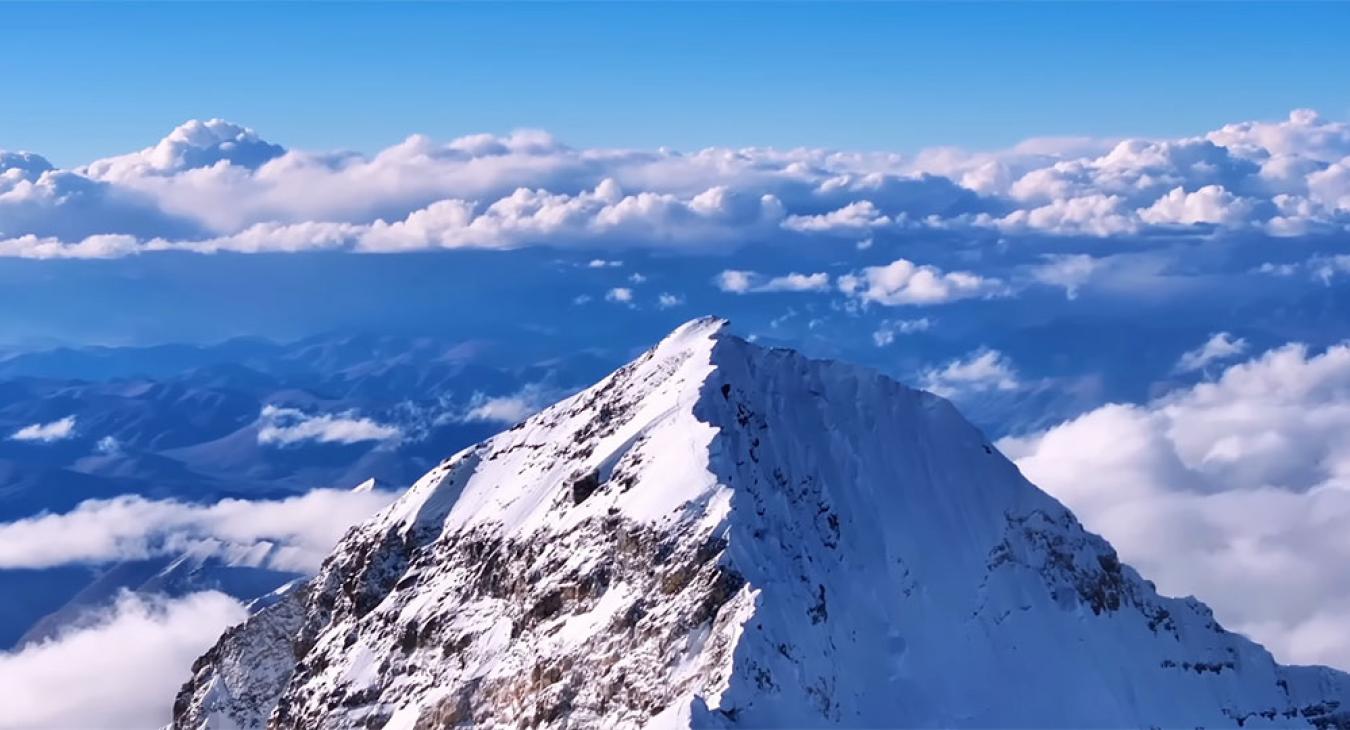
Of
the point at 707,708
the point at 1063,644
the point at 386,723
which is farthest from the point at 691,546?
the point at 1063,644

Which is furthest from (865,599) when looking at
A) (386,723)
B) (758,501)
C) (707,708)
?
(386,723)

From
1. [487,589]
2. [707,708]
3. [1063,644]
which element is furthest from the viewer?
[1063,644]

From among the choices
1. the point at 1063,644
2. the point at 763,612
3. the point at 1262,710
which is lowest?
the point at 1262,710

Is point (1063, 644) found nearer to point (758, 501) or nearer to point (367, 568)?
point (758, 501)

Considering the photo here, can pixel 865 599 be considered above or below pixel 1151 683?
above

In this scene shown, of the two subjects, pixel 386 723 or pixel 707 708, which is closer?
pixel 707 708

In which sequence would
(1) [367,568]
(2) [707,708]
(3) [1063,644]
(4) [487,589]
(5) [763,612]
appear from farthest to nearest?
1. (1) [367,568]
2. (3) [1063,644]
3. (4) [487,589]
4. (5) [763,612]
5. (2) [707,708]

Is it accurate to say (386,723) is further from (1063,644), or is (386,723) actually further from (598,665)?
(1063,644)
